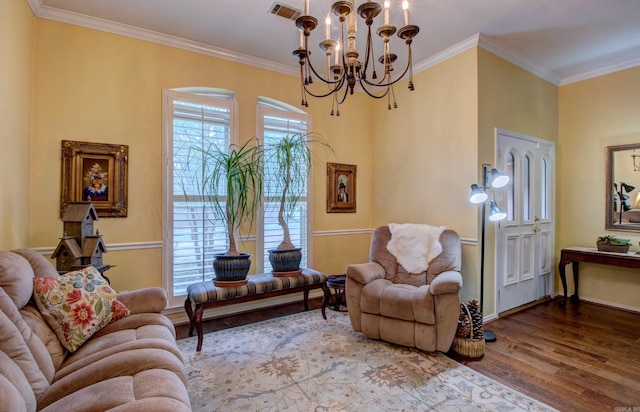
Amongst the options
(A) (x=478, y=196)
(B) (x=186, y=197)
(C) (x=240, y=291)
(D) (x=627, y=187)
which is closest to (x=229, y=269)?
(C) (x=240, y=291)

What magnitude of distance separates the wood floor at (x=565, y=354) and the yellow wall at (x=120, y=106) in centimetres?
111

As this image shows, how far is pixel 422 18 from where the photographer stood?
2.87 m

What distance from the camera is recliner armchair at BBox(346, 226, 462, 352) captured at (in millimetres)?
2486

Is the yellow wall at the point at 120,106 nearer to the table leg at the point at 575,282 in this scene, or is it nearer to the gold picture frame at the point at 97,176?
the gold picture frame at the point at 97,176

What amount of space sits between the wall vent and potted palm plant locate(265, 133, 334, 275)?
1.14m

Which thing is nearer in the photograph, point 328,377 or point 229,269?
point 328,377

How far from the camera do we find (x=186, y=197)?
327 centimetres

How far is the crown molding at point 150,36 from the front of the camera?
271cm

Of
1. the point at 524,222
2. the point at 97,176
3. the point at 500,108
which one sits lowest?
the point at 524,222

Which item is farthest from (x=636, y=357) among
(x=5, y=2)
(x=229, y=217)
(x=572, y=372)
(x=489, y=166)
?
(x=5, y=2)

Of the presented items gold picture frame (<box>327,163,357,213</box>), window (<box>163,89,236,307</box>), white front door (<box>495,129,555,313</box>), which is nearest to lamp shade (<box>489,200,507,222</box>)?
white front door (<box>495,129,555,313</box>)

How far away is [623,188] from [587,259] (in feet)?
3.23

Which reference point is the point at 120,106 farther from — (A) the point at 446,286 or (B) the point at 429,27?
(A) the point at 446,286

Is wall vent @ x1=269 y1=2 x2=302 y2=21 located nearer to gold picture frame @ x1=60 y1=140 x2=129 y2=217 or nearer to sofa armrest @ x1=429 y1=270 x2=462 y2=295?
gold picture frame @ x1=60 y1=140 x2=129 y2=217
